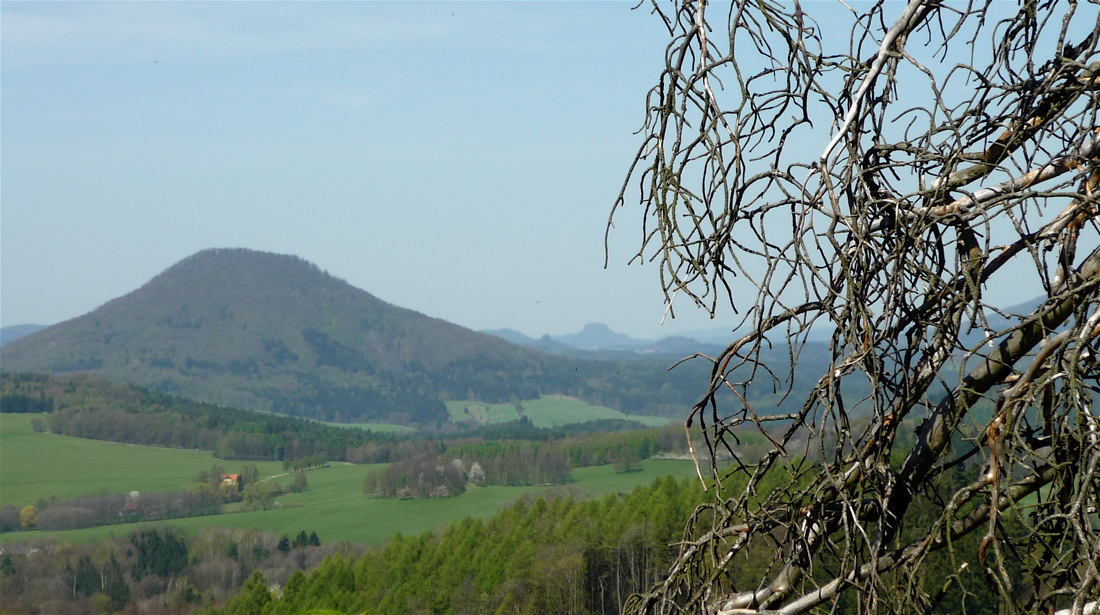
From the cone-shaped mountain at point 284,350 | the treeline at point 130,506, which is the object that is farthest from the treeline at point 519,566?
the cone-shaped mountain at point 284,350

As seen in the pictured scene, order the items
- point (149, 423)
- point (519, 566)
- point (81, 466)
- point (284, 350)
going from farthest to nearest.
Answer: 1. point (284, 350)
2. point (149, 423)
3. point (81, 466)
4. point (519, 566)

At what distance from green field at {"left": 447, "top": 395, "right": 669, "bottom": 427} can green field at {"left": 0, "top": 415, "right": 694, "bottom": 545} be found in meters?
40.1

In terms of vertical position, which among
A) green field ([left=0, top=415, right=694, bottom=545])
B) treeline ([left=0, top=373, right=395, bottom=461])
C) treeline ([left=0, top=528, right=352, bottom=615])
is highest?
treeline ([left=0, top=373, right=395, bottom=461])

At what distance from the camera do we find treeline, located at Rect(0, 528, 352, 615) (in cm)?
4991

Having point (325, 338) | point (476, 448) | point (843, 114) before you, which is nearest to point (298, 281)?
point (325, 338)

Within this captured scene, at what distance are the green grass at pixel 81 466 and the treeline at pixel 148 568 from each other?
47.4ft

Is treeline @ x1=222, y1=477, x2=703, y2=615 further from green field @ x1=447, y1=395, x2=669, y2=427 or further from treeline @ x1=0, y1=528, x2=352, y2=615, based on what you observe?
green field @ x1=447, y1=395, x2=669, y2=427

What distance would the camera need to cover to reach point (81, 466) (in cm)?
7862

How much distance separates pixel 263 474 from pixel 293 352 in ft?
219

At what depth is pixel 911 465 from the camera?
213 cm

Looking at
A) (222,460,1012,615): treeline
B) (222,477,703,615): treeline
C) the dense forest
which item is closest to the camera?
the dense forest

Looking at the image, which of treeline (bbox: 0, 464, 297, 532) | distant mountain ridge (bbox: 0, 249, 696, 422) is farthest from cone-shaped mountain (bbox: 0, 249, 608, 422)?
treeline (bbox: 0, 464, 297, 532)

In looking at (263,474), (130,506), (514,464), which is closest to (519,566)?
(514,464)

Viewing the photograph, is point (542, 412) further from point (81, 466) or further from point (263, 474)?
point (81, 466)
